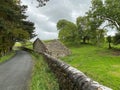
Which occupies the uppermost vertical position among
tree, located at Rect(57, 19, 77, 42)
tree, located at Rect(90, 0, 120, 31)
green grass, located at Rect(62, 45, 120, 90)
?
tree, located at Rect(90, 0, 120, 31)

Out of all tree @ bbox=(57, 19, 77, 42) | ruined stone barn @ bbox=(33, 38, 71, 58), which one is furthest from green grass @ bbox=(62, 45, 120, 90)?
tree @ bbox=(57, 19, 77, 42)

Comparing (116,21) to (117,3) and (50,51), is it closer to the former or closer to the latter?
(117,3)

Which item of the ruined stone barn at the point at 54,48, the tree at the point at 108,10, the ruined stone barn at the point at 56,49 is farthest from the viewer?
the ruined stone barn at the point at 56,49

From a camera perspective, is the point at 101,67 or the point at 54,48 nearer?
the point at 101,67

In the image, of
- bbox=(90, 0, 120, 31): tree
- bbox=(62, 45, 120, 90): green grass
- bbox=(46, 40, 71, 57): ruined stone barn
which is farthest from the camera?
bbox=(46, 40, 71, 57): ruined stone barn

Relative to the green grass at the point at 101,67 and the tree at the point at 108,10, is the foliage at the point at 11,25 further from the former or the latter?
the tree at the point at 108,10

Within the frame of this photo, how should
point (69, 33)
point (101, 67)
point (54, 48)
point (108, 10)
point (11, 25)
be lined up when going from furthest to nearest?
point (69, 33)
point (54, 48)
point (108, 10)
point (11, 25)
point (101, 67)

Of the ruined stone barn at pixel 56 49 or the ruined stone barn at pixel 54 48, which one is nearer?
the ruined stone barn at pixel 54 48

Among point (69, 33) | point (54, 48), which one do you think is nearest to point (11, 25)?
point (54, 48)

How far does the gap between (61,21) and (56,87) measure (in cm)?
8138

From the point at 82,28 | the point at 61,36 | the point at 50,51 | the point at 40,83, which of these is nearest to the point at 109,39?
the point at 82,28

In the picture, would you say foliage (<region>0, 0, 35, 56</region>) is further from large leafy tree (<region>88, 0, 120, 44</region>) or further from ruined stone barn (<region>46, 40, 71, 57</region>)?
large leafy tree (<region>88, 0, 120, 44</region>)

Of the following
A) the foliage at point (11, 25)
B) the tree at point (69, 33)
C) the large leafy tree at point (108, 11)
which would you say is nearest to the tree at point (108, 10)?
the large leafy tree at point (108, 11)

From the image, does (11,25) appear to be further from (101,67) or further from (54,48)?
(54,48)
